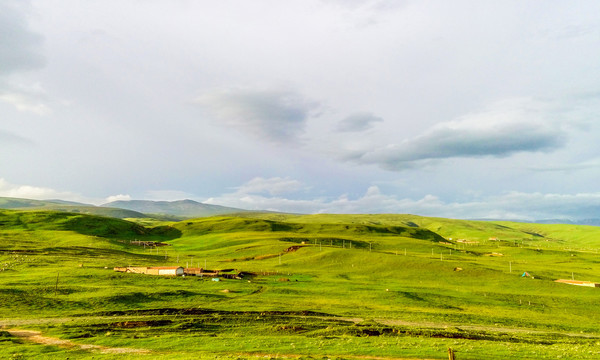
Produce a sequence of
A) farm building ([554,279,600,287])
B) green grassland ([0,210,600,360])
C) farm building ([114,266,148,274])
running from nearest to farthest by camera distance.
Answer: green grassland ([0,210,600,360]) → farm building ([114,266,148,274]) → farm building ([554,279,600,287])

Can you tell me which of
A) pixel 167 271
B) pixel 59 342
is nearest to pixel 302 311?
pixel 59 342

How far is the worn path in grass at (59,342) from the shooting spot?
4038 centimetres

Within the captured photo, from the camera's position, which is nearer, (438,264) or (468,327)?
(468,327)

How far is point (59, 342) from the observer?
44.7 m

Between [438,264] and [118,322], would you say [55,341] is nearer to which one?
[118,322]

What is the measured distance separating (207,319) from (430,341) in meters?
33.5

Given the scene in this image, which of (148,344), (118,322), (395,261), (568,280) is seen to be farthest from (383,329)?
(568,280)

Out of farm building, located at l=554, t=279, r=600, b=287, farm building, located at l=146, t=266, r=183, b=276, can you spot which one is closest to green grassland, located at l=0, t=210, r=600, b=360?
farm building, located at l=554, t=279, r=600, b=287

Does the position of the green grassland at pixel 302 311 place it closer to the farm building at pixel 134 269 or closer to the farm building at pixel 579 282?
the farm building at pixel 579 282

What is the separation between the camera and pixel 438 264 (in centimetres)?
13825

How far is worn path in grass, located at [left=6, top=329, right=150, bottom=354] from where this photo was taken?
1590 inches

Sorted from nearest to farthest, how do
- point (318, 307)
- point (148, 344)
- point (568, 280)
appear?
point (148, 344)
point (318, 307)
point (568, 280)

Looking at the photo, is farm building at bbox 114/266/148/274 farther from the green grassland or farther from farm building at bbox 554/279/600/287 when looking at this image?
farm building at bbox 554/279/600/287

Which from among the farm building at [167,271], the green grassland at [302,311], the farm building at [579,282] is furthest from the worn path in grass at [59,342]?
the farm building at [579,282]
